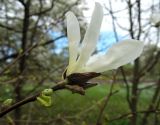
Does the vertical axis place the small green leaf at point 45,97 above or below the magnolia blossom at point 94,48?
below

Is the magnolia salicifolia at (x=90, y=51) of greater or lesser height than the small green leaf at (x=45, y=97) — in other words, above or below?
above

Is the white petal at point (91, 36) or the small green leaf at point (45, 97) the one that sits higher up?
the white petal at point (91, 36)

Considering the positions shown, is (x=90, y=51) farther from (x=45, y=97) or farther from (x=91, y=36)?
(x=45, y=97)

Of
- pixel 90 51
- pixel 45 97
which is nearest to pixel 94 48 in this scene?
pixel 90 51

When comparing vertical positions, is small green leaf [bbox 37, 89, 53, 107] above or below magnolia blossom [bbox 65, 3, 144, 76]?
below

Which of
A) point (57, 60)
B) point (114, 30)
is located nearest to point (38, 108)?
point (57, 60)

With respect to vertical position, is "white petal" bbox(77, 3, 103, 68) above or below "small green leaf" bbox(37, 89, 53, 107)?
above
